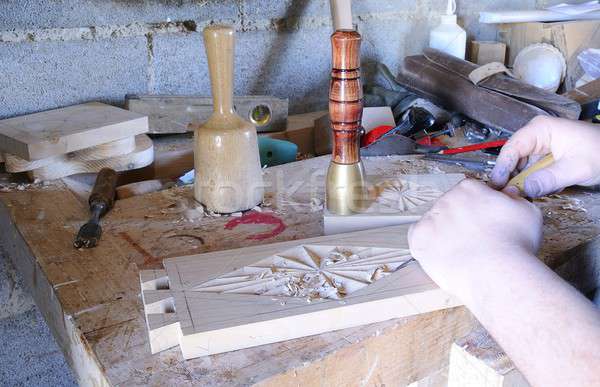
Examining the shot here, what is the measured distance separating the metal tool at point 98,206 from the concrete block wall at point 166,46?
356 millimetres

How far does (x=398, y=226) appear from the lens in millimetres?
891

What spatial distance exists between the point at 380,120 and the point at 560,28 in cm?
82

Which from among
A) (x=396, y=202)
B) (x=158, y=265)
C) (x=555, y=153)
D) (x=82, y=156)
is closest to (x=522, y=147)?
(x=555, y=153)

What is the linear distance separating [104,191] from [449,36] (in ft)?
4.16

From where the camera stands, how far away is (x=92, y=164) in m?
1.20

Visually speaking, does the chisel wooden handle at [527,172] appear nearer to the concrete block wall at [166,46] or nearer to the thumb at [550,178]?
the thumb at [550,178]

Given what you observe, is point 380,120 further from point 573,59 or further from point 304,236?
point 573,59

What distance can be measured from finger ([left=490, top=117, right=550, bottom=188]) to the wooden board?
76cm

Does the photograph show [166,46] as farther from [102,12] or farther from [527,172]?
[527,172]

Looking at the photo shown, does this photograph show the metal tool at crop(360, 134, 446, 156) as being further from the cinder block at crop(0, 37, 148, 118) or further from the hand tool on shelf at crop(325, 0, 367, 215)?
the cinder block at crop(0, 37, 148, 118)

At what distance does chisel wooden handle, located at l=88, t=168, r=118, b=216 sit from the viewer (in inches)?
40.4

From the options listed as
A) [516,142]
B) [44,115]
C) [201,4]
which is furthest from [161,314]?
[201,4]

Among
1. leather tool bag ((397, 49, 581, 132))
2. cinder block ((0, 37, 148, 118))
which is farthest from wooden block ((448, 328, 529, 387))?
cinder block ((0, 37, 148, 118))

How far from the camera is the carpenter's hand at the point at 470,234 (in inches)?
27.4
